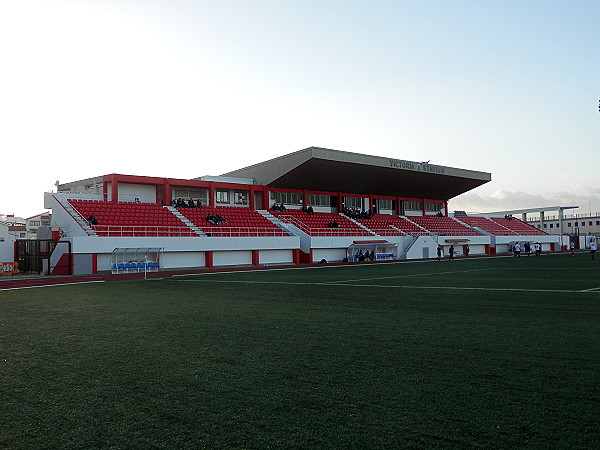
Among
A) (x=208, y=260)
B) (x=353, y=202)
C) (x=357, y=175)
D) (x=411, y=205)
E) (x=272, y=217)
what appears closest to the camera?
(x=208, y=260)

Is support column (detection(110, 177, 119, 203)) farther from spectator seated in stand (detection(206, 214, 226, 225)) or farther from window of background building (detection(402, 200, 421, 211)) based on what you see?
window of background building (detection(402, 200, 421, 211))

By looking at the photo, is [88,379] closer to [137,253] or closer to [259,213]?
[137,253]

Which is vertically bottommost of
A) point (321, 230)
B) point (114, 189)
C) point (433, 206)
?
point (321, 230)

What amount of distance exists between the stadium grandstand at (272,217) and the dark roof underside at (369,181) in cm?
12

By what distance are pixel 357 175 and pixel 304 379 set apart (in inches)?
1665

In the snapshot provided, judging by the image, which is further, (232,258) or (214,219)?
(214,219)

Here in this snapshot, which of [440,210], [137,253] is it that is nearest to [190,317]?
[137,253]

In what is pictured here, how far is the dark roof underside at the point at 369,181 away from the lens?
43188 mm

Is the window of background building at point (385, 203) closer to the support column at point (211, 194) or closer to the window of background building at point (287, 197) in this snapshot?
the window of background building at point (287, 197)

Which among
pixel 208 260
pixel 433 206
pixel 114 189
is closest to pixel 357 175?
pixel 208 260

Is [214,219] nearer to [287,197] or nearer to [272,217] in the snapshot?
[272,217]

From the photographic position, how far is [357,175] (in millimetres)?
46875

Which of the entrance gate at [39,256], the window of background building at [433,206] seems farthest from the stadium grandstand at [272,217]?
the window of background building at [433,206]

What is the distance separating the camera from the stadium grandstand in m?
31.7
